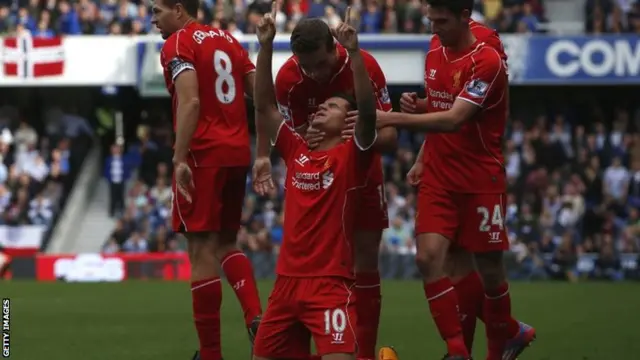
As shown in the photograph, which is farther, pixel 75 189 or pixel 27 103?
pixel 27 103

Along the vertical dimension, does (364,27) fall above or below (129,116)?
above

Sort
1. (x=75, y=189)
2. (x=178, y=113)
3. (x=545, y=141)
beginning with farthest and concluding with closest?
(x=75, y=189) → (x=545, y=141) → (x=178, y=113)

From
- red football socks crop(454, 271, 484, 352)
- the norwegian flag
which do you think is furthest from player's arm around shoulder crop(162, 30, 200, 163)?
the norwegian flag

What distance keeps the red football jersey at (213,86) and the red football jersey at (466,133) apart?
4.18ft

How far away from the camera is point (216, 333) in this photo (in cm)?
855

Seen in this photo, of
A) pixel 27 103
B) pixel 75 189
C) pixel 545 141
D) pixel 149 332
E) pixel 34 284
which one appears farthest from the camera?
pixel 27 103

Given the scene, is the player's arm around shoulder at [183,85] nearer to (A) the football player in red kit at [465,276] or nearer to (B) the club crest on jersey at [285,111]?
(B) the club crest on jersey at [285,111]

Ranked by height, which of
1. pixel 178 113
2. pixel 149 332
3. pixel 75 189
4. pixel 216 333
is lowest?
pixel 75 189

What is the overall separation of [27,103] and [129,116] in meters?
2.21

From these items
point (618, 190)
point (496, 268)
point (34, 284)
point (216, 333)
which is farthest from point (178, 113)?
point (618, 190)

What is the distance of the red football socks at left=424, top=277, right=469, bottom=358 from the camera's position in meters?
8.23

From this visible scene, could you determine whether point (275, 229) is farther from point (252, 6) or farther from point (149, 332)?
point (149, 332)

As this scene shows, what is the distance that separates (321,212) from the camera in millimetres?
7160

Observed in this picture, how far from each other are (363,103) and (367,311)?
6.06 feet
